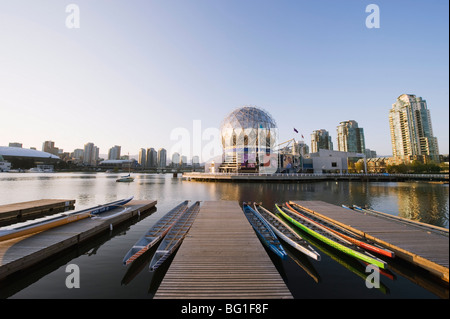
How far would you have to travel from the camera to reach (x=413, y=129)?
142 metres

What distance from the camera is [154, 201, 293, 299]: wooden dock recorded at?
20.4 feet

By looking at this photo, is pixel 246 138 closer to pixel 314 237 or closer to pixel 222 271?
pixel 314 237

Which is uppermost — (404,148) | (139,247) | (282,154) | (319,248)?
(404,148)

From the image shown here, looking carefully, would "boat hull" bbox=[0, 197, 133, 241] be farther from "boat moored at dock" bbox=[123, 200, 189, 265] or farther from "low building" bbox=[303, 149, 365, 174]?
"low building" bbox=[303, 149, 365, 174]

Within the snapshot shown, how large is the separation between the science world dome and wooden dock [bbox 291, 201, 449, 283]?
227ft

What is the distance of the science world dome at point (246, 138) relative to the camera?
86.7 meters

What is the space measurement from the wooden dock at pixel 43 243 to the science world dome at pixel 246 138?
71.5 meters

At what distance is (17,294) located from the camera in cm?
782

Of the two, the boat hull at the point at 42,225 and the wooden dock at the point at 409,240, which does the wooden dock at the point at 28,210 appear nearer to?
the boat hull at the point at 42,225
